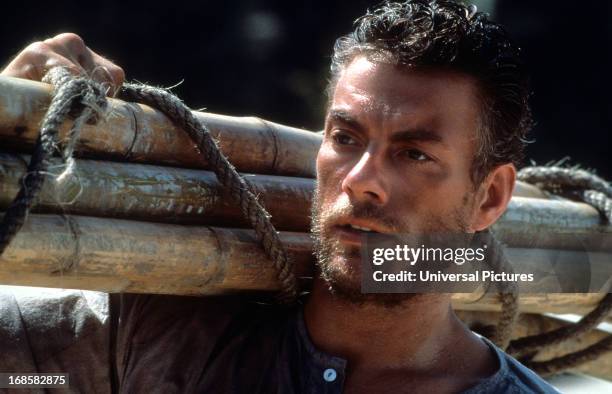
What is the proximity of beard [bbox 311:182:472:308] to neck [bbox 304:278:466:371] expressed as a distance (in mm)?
47

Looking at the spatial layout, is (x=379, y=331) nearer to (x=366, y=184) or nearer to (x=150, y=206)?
(x=366, y=184)

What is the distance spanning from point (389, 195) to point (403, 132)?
14cm

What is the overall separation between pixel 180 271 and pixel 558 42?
139 inches

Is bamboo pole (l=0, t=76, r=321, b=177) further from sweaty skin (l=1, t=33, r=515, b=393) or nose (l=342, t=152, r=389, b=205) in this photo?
nose (l=342, t=152, r=389, b=205)

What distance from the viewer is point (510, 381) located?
2.07 metres

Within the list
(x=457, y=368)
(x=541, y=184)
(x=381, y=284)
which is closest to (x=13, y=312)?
(x=381, y=284)

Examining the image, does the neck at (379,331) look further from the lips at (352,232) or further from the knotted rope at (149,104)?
the lips at (352,232)

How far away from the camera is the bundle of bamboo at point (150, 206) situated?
1654mm

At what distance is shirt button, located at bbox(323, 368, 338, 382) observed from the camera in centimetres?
204

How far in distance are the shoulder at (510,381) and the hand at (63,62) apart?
→ 1.02 m

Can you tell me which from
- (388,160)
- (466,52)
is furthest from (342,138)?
(466,52)

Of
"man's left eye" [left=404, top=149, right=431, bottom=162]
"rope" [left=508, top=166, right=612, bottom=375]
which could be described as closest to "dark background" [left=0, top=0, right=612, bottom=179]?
"rope" [left=508, top=166, right=612, bottom=375]

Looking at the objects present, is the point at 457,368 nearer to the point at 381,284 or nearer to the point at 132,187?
the point at 381,284

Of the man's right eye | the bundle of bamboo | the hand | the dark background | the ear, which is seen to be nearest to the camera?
the bundle of bamboo
